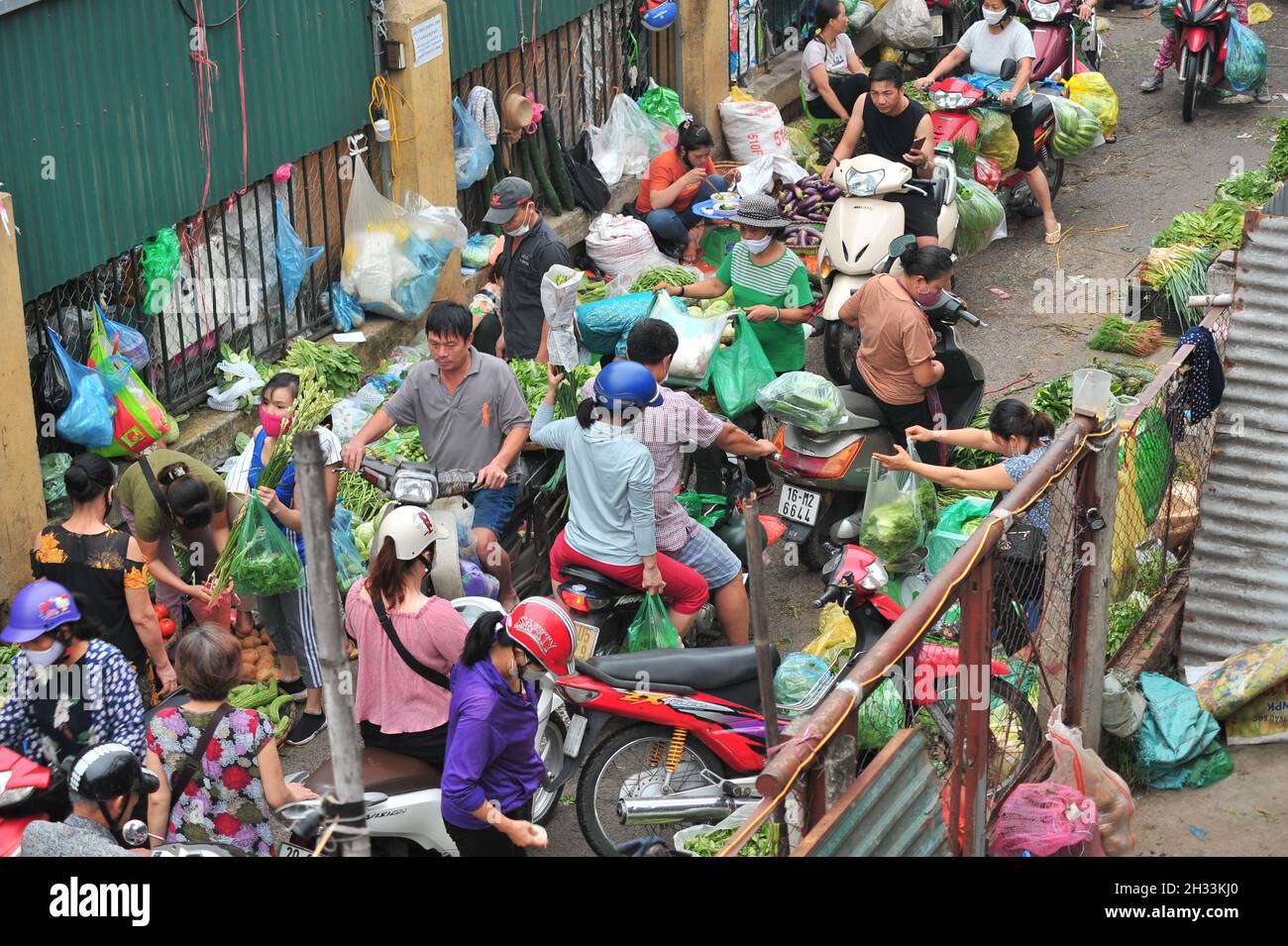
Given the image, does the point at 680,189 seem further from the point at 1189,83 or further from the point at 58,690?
the point at 58,690

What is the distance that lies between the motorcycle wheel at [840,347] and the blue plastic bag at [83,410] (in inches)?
161

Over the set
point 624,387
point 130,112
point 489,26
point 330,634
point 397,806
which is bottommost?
point 397,806

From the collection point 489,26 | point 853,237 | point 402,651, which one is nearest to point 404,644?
point 402,651

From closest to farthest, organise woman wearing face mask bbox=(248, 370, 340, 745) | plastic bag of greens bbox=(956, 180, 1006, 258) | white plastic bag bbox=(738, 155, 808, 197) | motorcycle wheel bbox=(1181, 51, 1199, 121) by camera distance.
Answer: woman wearing face mask bbox=(248, 370, 340, 745), plastic bag of greens bbox=(956, 180, 1006, 258), white plastic bag bbox=(738, 155, 808, 197), motorcycle wheel bbox=(1181, 51, 1199, 121)

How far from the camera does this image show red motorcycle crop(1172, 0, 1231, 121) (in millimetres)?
13578

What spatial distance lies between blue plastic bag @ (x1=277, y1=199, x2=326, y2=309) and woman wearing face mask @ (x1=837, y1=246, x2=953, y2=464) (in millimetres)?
3243

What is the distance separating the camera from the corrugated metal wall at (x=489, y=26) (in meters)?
10.3

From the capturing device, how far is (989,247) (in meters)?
12.1

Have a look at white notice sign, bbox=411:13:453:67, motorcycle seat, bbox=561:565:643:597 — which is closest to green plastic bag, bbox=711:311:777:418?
motorcycle seat, bbox=561:565:643:597

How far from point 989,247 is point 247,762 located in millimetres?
8501

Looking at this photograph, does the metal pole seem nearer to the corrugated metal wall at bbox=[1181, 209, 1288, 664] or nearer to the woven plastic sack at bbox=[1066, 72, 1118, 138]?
the corrugated metal wall at bbox=[1181, 209, 1288, 664]

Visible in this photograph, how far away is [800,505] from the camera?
7.65m

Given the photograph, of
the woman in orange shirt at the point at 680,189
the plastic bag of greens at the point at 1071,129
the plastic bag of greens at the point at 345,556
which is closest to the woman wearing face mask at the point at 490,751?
the plastic bag of greens at the point at 345,556

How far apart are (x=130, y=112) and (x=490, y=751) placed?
4300mm
